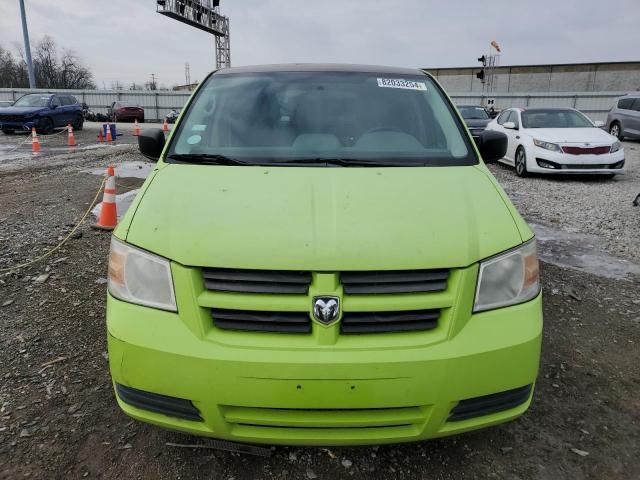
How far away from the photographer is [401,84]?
126 inches

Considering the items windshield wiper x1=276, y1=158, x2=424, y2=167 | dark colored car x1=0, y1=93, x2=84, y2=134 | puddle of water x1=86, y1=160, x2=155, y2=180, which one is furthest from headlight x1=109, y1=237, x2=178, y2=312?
dark colored car x1=0, y1=93, x2=84, y2=134

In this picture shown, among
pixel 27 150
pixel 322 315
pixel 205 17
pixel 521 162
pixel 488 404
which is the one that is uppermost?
pixel 205 17

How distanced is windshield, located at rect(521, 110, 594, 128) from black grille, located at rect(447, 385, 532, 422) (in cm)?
1002

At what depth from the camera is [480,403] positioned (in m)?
1.88

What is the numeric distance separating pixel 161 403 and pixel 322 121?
1804 mm

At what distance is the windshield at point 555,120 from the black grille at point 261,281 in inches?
407

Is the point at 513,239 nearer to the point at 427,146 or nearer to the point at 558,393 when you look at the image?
the point at 427,146

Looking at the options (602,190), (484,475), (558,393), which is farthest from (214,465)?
(602,190)

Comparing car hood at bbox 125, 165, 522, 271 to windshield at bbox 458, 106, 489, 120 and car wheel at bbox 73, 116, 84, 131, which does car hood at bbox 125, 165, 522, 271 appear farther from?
car wheel at bbox 73, 116, 84, 131

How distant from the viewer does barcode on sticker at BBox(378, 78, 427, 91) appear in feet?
10.4

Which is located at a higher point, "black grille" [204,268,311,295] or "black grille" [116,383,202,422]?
"black grille" [204,268,311,295]

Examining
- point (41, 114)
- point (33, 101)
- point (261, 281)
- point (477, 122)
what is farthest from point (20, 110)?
point (261, 281)

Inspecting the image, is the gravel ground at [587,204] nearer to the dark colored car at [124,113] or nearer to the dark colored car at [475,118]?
the dark colored car at [475,118]

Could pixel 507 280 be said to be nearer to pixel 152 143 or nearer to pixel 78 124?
pixel 152 143
